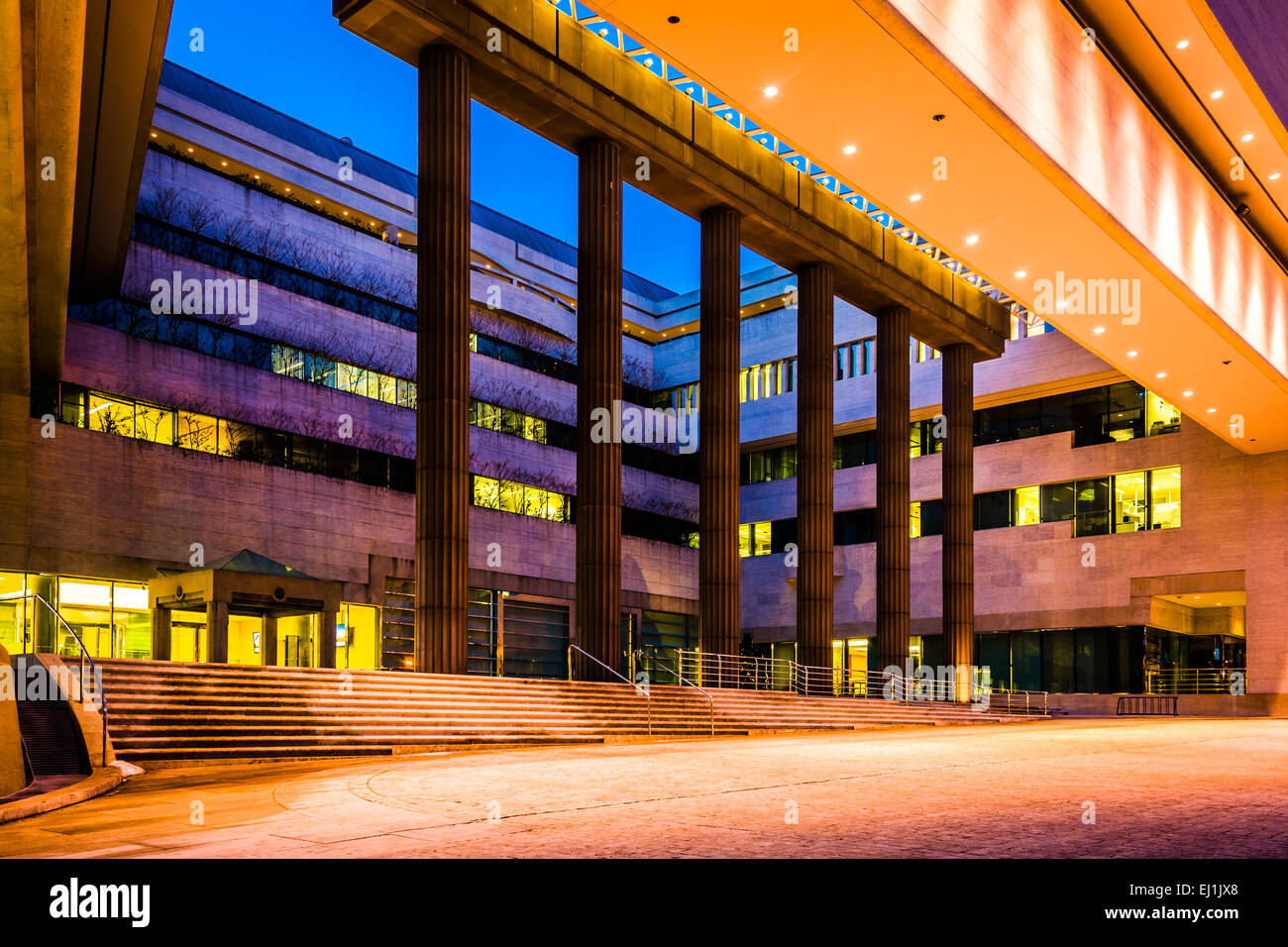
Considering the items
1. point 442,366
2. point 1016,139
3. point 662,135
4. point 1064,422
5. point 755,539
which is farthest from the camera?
point 755,539

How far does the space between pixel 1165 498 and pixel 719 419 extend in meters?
21.3

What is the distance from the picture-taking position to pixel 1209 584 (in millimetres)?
44500

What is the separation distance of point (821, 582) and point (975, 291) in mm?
16332

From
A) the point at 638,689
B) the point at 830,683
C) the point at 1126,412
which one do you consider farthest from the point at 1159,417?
the point at 638,689

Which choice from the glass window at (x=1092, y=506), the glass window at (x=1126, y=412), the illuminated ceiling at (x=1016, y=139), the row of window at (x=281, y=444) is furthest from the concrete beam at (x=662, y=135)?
the row of window at (x=281, y=444)

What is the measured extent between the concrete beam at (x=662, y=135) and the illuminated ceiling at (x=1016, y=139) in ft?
36.1

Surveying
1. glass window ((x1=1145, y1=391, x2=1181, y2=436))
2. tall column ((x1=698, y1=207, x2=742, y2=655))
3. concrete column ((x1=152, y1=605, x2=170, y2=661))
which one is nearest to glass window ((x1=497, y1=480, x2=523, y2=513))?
tall column ((x1=698, y1=207, x2=742, y2=655))

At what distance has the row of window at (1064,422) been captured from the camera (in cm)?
4697

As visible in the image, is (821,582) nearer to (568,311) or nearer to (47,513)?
(568,311)

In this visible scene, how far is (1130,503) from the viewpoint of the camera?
4716cm

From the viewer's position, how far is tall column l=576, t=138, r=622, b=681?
1246 inches

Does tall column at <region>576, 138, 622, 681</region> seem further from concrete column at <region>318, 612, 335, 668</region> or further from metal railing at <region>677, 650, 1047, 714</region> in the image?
concrete column at <region>318, 612, 335, 668</region>

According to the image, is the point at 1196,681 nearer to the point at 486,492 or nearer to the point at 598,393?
the point at 486,492
